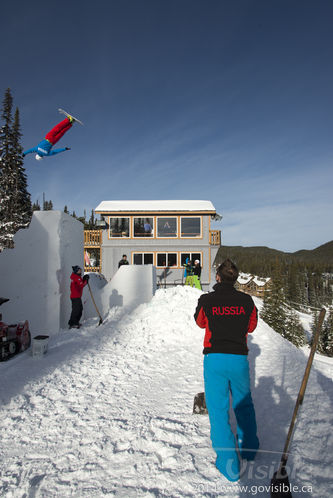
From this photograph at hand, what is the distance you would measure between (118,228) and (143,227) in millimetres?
1961

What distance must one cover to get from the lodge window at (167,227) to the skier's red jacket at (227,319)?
17.0 meters

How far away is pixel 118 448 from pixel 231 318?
1.85 metres

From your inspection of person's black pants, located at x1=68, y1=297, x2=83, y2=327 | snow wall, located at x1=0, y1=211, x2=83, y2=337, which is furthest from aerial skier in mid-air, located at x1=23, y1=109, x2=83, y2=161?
person's black pants, located at x1=68, y1=297, x2=83, y2=327

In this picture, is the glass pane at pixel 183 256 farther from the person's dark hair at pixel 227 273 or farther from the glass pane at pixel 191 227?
the person's dark hair at pixel 227 273

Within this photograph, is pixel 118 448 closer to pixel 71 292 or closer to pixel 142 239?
pixel 71 292

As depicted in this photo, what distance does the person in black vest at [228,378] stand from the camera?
2.28 metres

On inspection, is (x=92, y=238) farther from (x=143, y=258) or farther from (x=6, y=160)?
(x=6, y=160)

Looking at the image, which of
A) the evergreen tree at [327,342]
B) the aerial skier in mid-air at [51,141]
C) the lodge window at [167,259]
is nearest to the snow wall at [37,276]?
the aerial skier in mid-air at [51,141]

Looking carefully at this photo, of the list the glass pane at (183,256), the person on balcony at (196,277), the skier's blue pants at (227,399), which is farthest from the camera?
the glass pane at (183,256)

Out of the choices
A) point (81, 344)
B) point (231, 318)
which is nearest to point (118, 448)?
point (231, 318)

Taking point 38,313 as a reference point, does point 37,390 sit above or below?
below

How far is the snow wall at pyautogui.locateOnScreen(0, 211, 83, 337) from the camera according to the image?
265 inches

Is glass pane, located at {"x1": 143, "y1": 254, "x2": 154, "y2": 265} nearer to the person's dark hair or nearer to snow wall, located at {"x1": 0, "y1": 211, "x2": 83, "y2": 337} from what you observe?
snow wall, located at {"x1": 0, "y1": 211, "x2": 83, "y2": 337}

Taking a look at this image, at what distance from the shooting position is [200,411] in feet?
10.8
